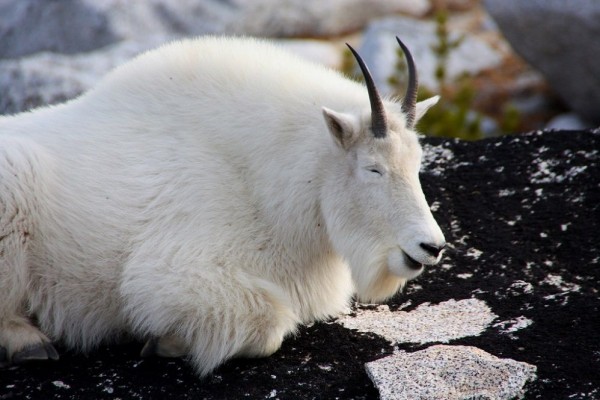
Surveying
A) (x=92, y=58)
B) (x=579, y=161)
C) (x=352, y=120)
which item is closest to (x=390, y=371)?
(x=352, y=120)

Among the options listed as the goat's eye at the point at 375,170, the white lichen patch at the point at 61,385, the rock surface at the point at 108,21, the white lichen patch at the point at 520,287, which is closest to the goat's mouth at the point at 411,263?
the goat's eye at the point at 375,170

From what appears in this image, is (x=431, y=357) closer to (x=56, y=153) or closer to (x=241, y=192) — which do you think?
(x=241, y=192)

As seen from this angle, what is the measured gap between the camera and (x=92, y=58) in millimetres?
9164

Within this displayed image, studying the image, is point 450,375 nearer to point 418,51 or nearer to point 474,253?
point 474,253

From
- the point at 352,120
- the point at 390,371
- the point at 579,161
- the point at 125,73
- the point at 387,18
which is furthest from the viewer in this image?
the point at 387,18

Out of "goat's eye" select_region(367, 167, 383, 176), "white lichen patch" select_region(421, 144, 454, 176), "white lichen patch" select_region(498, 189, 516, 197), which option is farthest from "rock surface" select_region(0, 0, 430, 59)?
"goat's eye" select_region(367, 167, 383, 176)

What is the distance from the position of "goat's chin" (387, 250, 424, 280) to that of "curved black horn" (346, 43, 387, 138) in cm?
53

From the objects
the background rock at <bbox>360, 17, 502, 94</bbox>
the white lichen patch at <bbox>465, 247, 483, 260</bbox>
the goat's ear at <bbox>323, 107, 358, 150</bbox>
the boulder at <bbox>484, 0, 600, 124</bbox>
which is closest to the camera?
the goat's ear at <bbox>323, 107, 358, 150</bbox>

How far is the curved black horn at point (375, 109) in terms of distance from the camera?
3.96m

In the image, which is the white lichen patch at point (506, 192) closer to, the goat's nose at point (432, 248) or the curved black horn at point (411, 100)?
the curved black horn at point (411, 100)

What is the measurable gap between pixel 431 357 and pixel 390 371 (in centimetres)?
18

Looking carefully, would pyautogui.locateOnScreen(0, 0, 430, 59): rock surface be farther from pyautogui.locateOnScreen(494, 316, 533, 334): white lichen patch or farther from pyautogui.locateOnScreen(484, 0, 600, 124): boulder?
pyautogui.locateOnScreen(494, 316, 533, 334): white lichen patch

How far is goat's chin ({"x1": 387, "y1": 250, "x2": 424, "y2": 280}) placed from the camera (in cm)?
399

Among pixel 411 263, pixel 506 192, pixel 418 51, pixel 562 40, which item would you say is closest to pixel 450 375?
pixel 411 263
